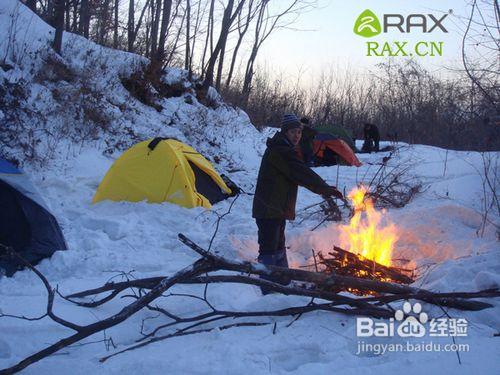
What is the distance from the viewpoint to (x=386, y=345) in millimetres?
3014

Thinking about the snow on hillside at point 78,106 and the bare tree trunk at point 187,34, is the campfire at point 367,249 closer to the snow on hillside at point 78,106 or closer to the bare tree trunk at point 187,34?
the snow on hillside at point 78,106

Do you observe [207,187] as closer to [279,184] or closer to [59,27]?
[279,184]

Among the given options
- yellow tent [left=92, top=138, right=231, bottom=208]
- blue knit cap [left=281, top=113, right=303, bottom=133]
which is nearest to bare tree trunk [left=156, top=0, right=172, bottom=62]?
yellow tent [left=92, top=138, right=231, bottom=208]

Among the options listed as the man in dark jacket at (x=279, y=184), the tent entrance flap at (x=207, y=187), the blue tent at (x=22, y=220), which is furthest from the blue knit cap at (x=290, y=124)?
the tent entrance flap at (x=207, y=187)

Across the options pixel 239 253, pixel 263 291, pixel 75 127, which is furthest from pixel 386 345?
pixel 75 127

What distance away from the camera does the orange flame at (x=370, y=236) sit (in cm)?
521

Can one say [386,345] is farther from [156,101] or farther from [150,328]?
[156,101]

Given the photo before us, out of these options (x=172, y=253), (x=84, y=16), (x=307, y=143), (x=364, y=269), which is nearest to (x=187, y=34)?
(x=84, y=16)

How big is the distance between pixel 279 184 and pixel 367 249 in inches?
54.5

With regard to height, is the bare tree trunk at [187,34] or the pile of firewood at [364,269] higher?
the bare tree trunk at [187,34]

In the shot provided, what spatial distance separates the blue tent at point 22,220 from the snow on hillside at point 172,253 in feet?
0.62

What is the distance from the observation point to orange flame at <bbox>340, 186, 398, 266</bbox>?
5.21 m

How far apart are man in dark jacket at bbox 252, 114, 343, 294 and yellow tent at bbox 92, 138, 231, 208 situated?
2.89m

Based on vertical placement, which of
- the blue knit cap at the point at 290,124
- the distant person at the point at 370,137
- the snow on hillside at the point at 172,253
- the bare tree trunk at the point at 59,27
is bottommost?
the snow on hillside at the point at 172,253
